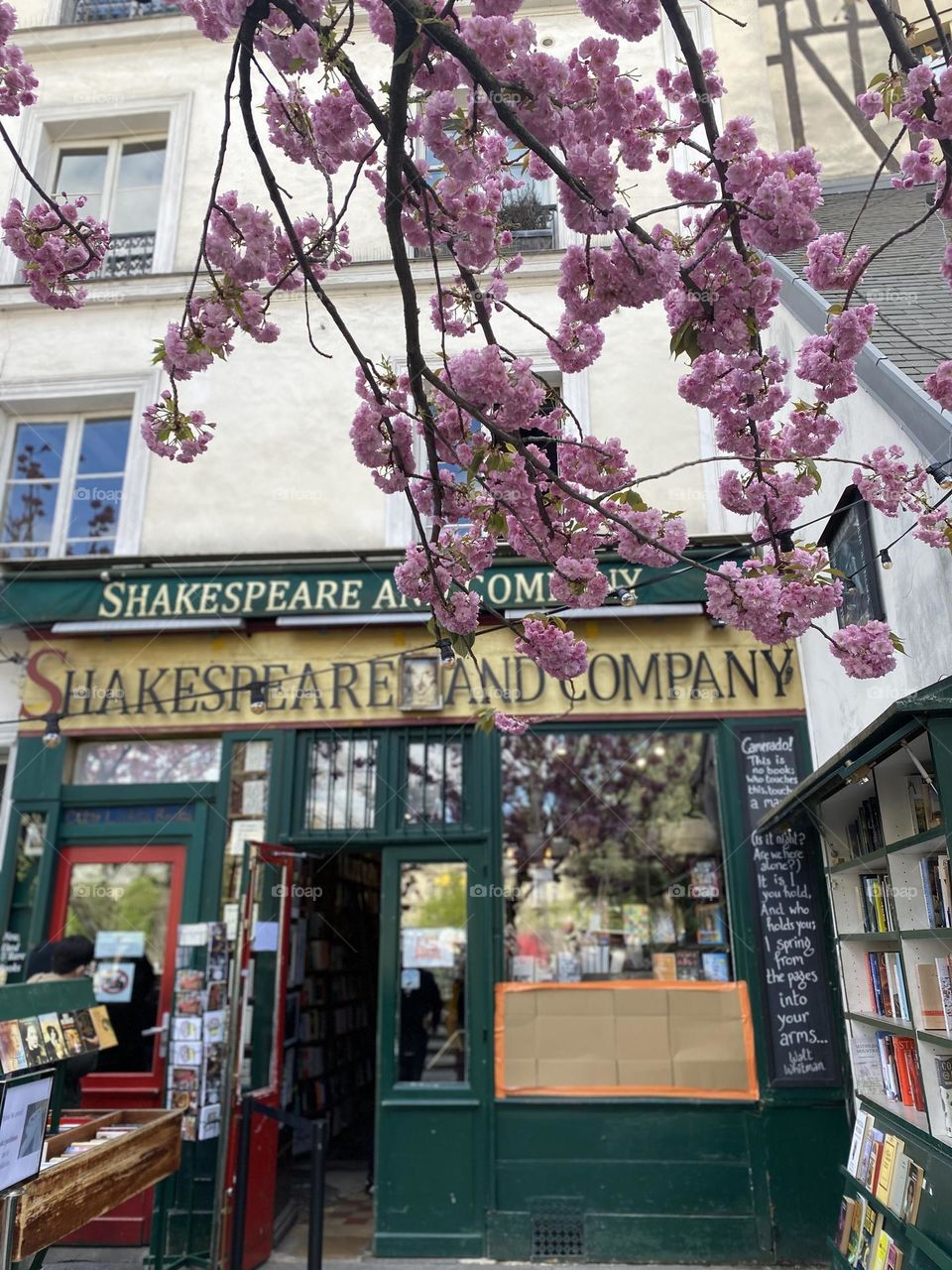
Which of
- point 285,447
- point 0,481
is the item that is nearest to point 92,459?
point 0,481

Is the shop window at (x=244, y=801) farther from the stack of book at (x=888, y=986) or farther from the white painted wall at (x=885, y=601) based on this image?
the stack of book at (x=888, y=986)

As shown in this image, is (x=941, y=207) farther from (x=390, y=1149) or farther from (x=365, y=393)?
(x=390, y=1149)

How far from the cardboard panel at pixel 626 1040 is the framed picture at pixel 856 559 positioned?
286cm

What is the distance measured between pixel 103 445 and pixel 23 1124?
6338mm

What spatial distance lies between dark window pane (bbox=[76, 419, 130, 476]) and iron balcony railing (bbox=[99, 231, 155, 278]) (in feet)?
5.07

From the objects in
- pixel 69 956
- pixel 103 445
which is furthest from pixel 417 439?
pixel 69 956

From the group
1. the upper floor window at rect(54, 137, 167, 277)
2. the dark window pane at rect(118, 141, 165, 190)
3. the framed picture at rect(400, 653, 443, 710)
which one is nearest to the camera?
the framed picture at rect(400, 653, 443, 710)

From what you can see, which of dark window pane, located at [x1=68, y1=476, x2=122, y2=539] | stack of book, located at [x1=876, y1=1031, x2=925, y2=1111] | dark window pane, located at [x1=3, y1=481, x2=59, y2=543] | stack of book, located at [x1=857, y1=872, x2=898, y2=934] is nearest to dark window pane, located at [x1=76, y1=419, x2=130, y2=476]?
dark window pane, located at [x1=68, y1=476, x2=122, y2=539]

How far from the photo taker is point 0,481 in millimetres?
8516

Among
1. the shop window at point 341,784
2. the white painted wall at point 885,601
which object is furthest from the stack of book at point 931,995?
the shop window at point 341,784

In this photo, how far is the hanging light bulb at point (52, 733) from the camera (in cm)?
716

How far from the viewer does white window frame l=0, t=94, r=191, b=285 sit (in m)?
8.98

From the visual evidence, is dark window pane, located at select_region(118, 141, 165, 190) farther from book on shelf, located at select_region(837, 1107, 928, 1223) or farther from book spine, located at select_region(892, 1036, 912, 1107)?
book on shelf, located at select_region(837, 1107, 928, 1223)

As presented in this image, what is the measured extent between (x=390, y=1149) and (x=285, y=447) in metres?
5.66
